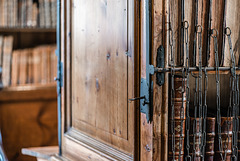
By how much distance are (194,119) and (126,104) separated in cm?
23

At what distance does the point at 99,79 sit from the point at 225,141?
0.50 m

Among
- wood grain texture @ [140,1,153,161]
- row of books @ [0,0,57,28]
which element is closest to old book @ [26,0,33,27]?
row of books @ [0,0,57,28]

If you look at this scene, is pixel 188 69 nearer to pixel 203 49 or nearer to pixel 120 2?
pixel 203 49

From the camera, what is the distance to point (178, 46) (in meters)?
Answer: 0.97

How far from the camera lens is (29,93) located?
2.38 m

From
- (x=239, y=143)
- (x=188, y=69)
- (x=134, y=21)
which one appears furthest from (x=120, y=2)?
(x=239, y=143)

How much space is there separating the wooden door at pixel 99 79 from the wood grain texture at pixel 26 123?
3.52 feet

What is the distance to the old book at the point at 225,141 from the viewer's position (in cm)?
105

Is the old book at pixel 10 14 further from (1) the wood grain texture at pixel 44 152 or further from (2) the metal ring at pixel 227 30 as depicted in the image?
(2) the metal ring at pixel 227 30

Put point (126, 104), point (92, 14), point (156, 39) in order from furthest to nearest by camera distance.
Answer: point (92, 14), point (126, 104), point (156, 39)

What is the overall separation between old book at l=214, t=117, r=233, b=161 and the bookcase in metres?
1.62

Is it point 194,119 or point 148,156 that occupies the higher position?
point 194,119

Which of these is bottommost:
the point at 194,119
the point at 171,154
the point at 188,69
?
the point at 171,154

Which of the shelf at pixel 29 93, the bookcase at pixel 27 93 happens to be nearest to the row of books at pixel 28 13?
the bookcase at pixel 27 93
